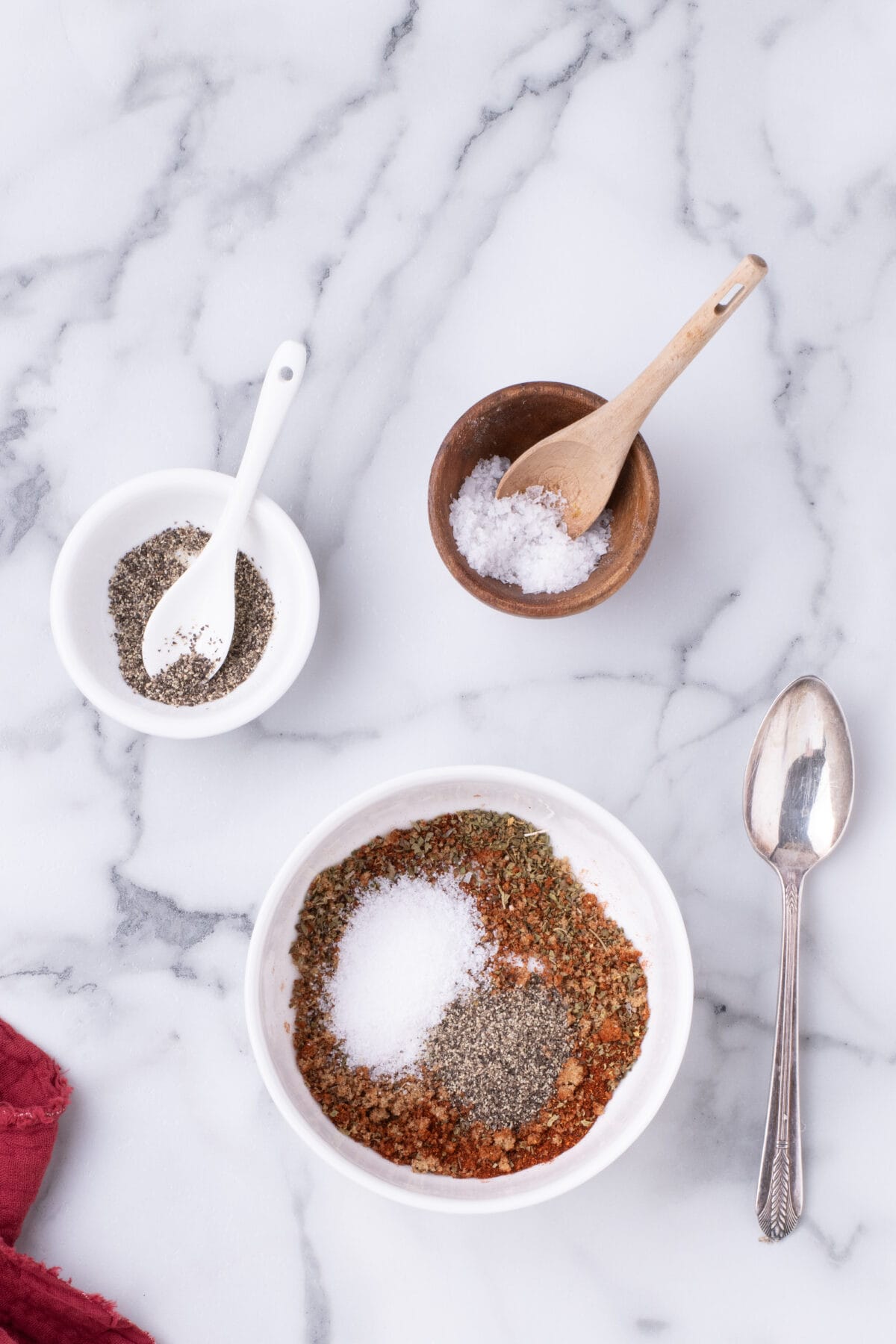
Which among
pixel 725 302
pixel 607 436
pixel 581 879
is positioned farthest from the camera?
pixel 581 879

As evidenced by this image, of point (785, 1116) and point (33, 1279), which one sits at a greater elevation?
point (785, 1116)

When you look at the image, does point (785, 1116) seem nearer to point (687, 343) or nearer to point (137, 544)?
point (687, 343)

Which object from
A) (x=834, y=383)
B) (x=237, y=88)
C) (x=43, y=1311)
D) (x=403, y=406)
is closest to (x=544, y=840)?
(x=403, y=406)

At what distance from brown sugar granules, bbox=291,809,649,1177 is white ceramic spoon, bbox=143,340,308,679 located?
34 centimetres

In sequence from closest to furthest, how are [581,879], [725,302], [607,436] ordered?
[725,302] < [607,436] < [581,879]

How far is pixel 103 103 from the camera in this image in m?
1.45

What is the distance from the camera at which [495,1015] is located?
51.8 inches

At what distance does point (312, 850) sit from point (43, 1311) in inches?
27.4

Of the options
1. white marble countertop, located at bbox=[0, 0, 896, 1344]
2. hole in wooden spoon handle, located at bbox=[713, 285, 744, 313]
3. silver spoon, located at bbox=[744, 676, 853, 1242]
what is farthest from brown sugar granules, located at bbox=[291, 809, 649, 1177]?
hole in wooden spoon handle, located at bbox=[713, 285, 744, 313]

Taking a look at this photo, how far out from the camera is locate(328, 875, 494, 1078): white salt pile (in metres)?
1.32

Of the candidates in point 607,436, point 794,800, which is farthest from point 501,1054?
point 607,436

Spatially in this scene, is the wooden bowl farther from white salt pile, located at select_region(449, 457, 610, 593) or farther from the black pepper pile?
the black pepper pile

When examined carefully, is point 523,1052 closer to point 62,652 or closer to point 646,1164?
point 646,1164

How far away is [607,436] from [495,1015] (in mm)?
715
